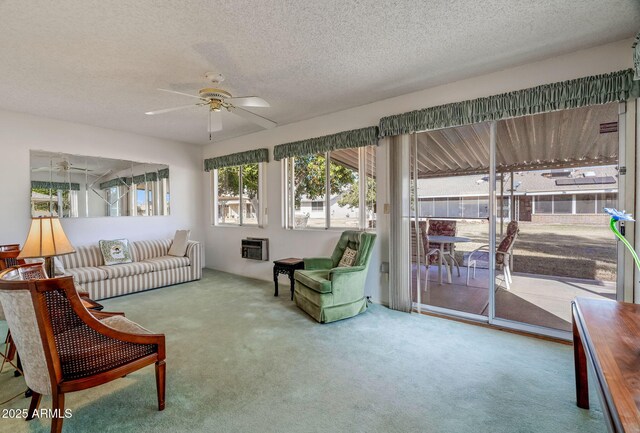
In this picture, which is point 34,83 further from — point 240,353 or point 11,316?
point 240,353

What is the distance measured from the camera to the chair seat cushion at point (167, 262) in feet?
15.8

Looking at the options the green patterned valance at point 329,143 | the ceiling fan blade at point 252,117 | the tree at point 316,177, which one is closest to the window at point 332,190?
the tree at point 316,177

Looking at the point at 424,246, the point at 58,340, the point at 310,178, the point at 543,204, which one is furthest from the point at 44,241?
the point at 543,204

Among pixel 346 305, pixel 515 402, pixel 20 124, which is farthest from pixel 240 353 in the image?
pixel 20 124

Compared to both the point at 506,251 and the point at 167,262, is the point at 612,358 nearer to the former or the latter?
the point at 506,251

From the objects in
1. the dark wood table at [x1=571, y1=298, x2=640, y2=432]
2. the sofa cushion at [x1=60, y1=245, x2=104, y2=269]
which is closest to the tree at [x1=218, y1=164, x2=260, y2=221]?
the sofa cushion at [x1=60, y1=245, x2=104, y2=269]

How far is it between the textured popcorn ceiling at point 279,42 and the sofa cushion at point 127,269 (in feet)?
7.53

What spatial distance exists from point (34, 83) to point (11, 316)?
293 centimetres

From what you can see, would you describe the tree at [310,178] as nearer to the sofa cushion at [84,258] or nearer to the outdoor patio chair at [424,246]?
the outdoor patio chair at [424,246]

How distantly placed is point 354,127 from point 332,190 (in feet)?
3.23

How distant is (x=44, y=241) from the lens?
2445 millimetres

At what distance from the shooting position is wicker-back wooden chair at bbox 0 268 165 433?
149cm

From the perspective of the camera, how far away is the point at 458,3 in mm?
2066

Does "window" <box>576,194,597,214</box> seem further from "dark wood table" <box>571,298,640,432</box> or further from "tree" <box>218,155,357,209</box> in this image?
"tree" <box>218,155,357,209</box>
